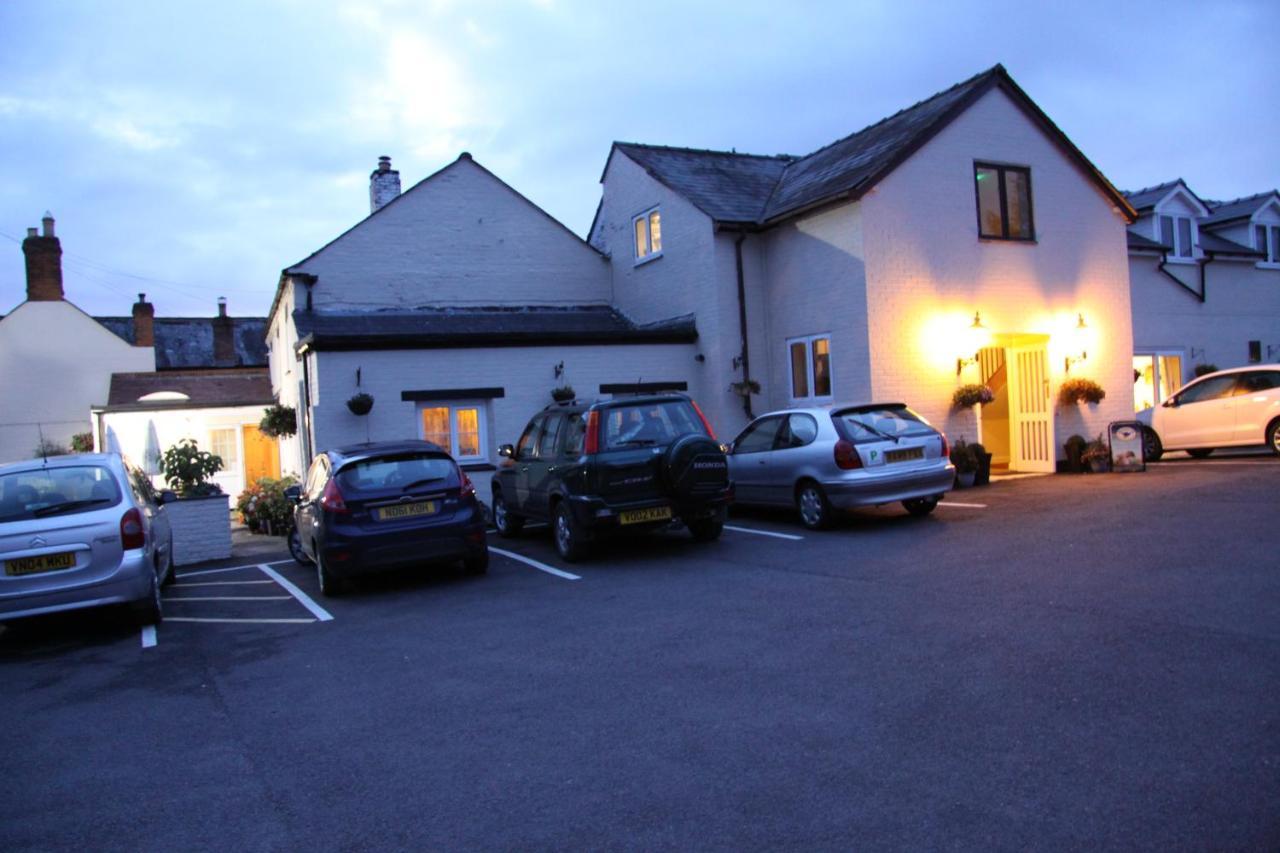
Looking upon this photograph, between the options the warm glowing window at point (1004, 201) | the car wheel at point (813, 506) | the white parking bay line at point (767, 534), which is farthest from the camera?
the warm glowing window at point (1004, 201)

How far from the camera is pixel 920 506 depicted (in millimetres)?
12375

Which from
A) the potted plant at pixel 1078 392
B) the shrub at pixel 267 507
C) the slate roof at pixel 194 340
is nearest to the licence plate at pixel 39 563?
the shrub at pixel 267 507

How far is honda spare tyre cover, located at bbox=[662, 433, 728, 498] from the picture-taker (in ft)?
34.0

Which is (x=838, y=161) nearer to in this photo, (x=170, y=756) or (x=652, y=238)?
(x=652, y=238)

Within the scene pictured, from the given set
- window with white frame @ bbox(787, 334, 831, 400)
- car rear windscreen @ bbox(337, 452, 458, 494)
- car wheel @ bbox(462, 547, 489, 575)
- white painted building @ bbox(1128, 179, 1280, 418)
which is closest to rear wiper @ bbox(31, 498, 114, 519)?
car rear windscreen @ bbox(337, 452, 458, 494)

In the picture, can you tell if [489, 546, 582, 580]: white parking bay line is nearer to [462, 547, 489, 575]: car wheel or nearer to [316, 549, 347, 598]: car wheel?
[462, 547, 489, 575]: car wheel

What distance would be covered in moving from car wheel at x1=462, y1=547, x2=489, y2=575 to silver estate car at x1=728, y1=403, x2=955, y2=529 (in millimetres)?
4174

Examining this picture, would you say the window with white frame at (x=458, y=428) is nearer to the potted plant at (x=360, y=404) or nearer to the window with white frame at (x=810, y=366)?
the potted plant at (x=360, y=404)

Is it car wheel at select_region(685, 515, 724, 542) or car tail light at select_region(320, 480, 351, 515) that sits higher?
car tail light at select_region(320, 480, 351, 515)

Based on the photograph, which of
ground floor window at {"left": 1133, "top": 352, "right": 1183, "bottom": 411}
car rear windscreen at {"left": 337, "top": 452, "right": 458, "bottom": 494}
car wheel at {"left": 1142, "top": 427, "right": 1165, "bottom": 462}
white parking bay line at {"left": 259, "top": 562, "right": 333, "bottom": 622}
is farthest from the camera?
ground floor window at {"left": 1133, "top": 352, "right": 1183, "bottom": 411}

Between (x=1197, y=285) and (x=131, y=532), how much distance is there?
25.0 m

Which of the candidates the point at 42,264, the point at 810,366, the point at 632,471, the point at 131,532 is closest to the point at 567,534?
the point at 632,471

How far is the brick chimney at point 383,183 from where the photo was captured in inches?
932

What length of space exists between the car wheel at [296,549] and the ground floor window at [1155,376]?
758 inches
